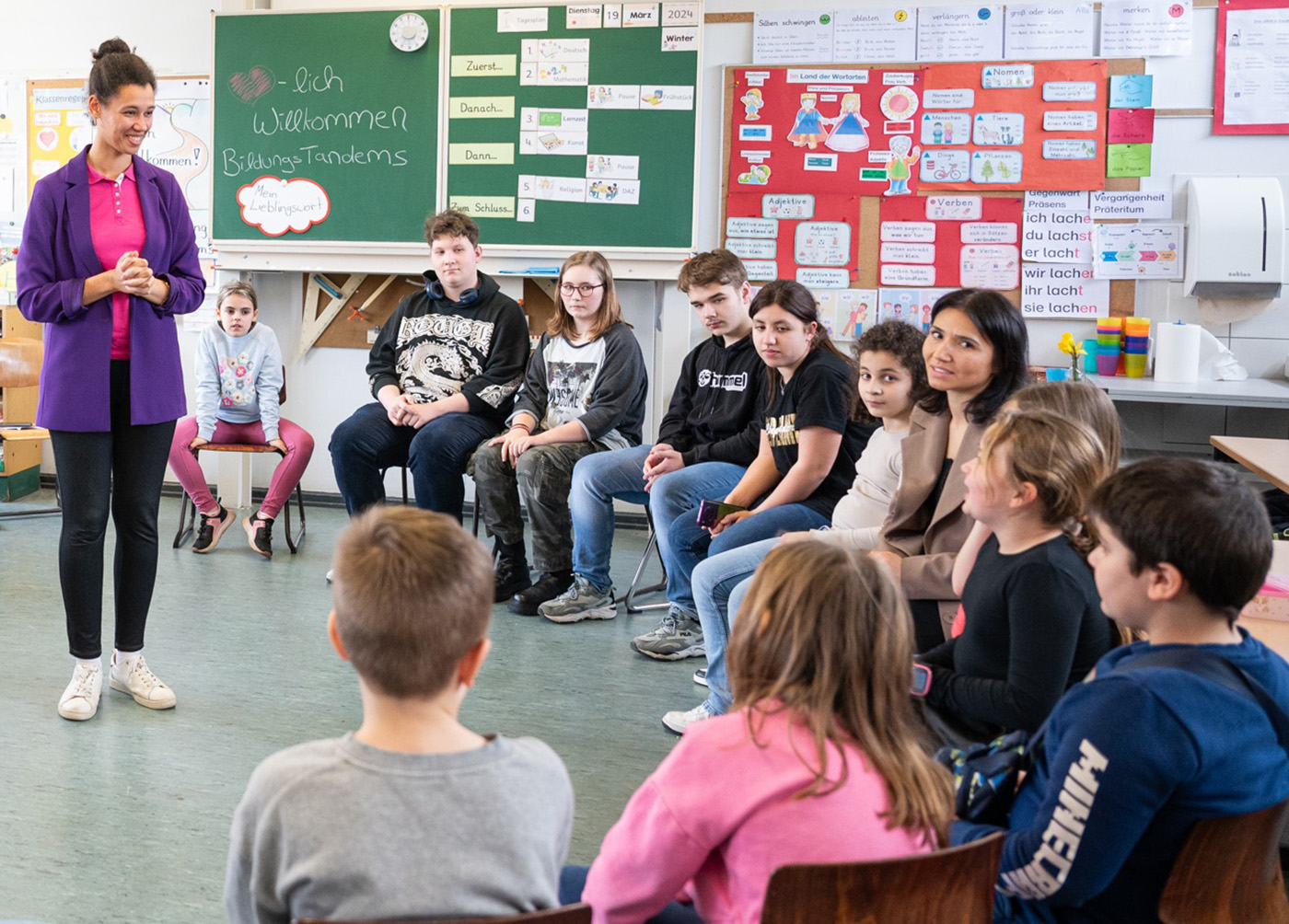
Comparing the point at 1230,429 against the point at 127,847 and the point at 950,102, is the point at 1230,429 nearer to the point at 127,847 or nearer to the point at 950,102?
the point at 950,102

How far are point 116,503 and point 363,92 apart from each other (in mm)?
2793

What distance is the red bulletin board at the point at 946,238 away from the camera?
459cm

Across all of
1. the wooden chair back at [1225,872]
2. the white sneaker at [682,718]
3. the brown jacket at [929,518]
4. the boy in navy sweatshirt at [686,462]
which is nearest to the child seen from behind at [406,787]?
the wooden chair back at [1225,872]

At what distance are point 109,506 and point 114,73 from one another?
0.96 meters

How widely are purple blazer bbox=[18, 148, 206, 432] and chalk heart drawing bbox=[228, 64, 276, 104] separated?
8.45ft

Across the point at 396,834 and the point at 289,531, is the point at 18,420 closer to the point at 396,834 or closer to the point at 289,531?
the point at 289,531

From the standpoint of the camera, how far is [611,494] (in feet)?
12.0

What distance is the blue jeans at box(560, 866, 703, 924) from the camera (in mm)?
1221

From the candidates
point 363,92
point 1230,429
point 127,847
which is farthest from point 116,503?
point 1230,429

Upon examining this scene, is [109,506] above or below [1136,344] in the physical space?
below

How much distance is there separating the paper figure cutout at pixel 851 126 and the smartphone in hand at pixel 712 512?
2224mm

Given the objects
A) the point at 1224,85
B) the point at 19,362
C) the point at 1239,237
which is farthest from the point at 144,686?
→ the point at 1224,85

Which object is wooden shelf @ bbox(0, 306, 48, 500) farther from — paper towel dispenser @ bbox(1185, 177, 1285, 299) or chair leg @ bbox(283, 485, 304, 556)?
paper towel dispenser @ bbox(1185, 177, 1285, 299)

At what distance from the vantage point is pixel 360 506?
13.6ft
